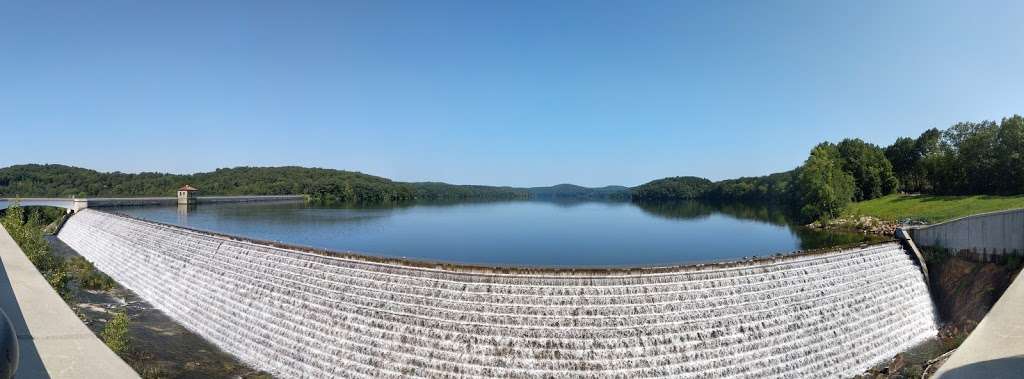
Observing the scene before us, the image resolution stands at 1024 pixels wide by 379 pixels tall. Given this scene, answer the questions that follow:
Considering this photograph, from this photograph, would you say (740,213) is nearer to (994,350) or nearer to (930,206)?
(930,206)

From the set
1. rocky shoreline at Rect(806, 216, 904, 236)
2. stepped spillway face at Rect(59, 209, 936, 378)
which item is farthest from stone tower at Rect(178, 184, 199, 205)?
rocky shoreline at Rect(806, 216, 904, 236)

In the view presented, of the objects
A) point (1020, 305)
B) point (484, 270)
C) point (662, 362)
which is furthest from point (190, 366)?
point (1020, 305)

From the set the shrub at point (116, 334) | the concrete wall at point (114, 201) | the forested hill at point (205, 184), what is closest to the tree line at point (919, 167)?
the shrub at point (116, 334)

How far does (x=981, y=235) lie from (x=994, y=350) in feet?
36.5

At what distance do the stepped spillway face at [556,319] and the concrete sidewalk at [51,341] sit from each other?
6923 mm

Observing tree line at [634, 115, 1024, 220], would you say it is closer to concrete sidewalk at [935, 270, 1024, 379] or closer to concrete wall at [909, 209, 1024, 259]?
concrete wall at [909, 209, 1024, 259]

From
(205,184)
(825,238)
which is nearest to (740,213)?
(825,238)

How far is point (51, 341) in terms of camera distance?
712 cm

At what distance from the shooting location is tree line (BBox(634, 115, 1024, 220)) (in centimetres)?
3842

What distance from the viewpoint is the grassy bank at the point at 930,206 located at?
34.5 m

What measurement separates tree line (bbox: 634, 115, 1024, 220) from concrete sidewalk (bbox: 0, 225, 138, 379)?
171ft

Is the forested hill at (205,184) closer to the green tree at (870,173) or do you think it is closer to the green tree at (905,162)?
the green tree at (870,173)

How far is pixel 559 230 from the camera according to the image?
49.1 metres

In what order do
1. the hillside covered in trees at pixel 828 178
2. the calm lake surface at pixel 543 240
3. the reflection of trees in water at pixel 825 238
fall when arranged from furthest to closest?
the hillside covered in trees at pixel 828 178 < the reflection of trees in water at pixel 825 238 < the calm lake surface at pixel 543 240
